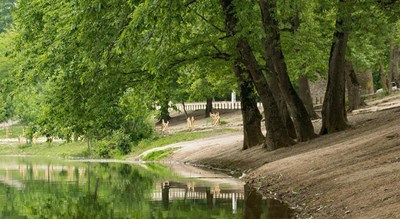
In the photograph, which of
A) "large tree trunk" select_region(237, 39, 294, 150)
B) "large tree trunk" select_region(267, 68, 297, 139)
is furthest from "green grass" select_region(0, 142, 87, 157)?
"large tree trunk" select_region(237, 39, 294, 150)

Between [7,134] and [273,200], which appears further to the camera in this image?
[7,134]

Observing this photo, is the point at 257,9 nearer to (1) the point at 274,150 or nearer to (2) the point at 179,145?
(1) the point at 274,150

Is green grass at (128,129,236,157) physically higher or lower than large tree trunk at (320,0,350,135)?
lower

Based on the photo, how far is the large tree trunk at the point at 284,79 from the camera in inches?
1174

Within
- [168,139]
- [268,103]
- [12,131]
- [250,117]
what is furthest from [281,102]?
[12,131]

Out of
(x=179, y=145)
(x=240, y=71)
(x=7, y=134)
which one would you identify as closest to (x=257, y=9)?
(x=240, y=71)

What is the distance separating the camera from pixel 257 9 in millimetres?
30000

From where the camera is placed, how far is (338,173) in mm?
19719

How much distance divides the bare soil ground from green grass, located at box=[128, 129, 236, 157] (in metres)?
21.0

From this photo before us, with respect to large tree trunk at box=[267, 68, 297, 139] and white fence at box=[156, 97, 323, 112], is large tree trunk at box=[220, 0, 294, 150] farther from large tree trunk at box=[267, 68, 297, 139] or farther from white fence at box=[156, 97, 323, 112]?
white fence at box=[156, 97, 323, 112]

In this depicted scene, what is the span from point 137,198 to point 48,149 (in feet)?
174

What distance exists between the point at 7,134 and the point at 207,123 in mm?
33204

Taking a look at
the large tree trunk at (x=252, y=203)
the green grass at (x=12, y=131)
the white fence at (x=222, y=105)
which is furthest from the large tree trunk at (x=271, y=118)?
the green grass at (x=12, y=131)

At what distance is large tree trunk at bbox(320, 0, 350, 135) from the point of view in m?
30.9
